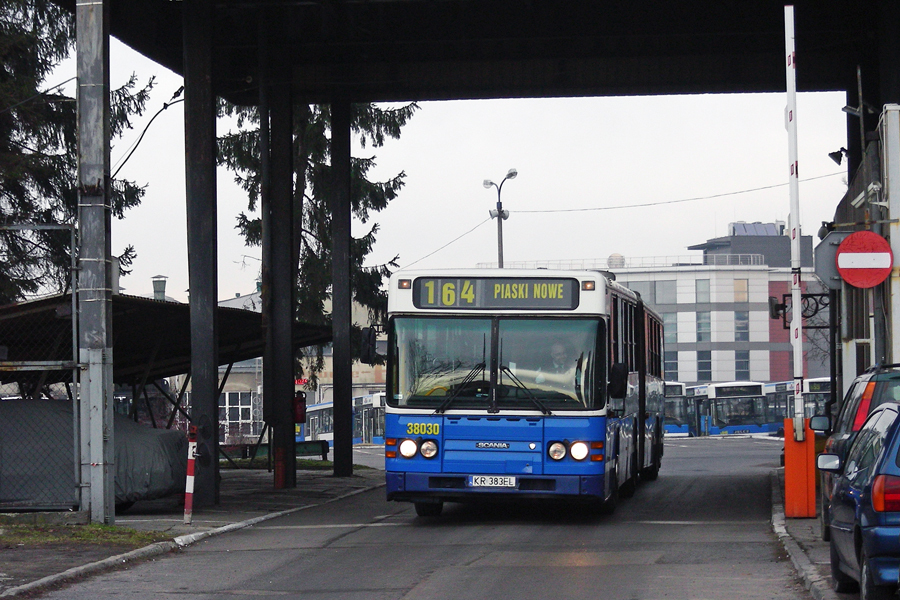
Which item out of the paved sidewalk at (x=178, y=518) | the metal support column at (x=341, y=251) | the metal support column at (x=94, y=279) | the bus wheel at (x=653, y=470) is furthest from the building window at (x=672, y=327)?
the metal support column at (x=94, y=279)

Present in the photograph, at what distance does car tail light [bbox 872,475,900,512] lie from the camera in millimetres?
7574

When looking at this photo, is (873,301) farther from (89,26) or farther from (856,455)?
(89,26)

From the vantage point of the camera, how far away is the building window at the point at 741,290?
100750mm

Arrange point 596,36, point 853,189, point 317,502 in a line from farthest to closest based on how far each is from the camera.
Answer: point 596,36
point 317,502
point 853,189

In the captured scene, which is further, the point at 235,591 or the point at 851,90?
the point at 851,90

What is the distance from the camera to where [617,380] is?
584 inches

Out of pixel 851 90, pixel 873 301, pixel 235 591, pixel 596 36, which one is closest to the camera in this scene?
pixel 235 591

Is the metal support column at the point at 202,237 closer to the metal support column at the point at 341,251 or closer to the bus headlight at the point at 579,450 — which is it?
the bus headlight at the point at 579,450

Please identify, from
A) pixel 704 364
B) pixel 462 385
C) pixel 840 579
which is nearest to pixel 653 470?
pixel 462 385

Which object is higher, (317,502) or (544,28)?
(544,28)

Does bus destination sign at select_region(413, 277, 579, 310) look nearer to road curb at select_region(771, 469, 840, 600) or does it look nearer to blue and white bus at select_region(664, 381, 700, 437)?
road curb at select_region(771, 469, 840, 600)

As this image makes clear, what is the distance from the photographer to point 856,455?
29.5ft

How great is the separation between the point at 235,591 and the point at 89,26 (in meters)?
8.10

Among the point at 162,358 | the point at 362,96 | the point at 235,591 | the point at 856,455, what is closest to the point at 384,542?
the point at 235,591
